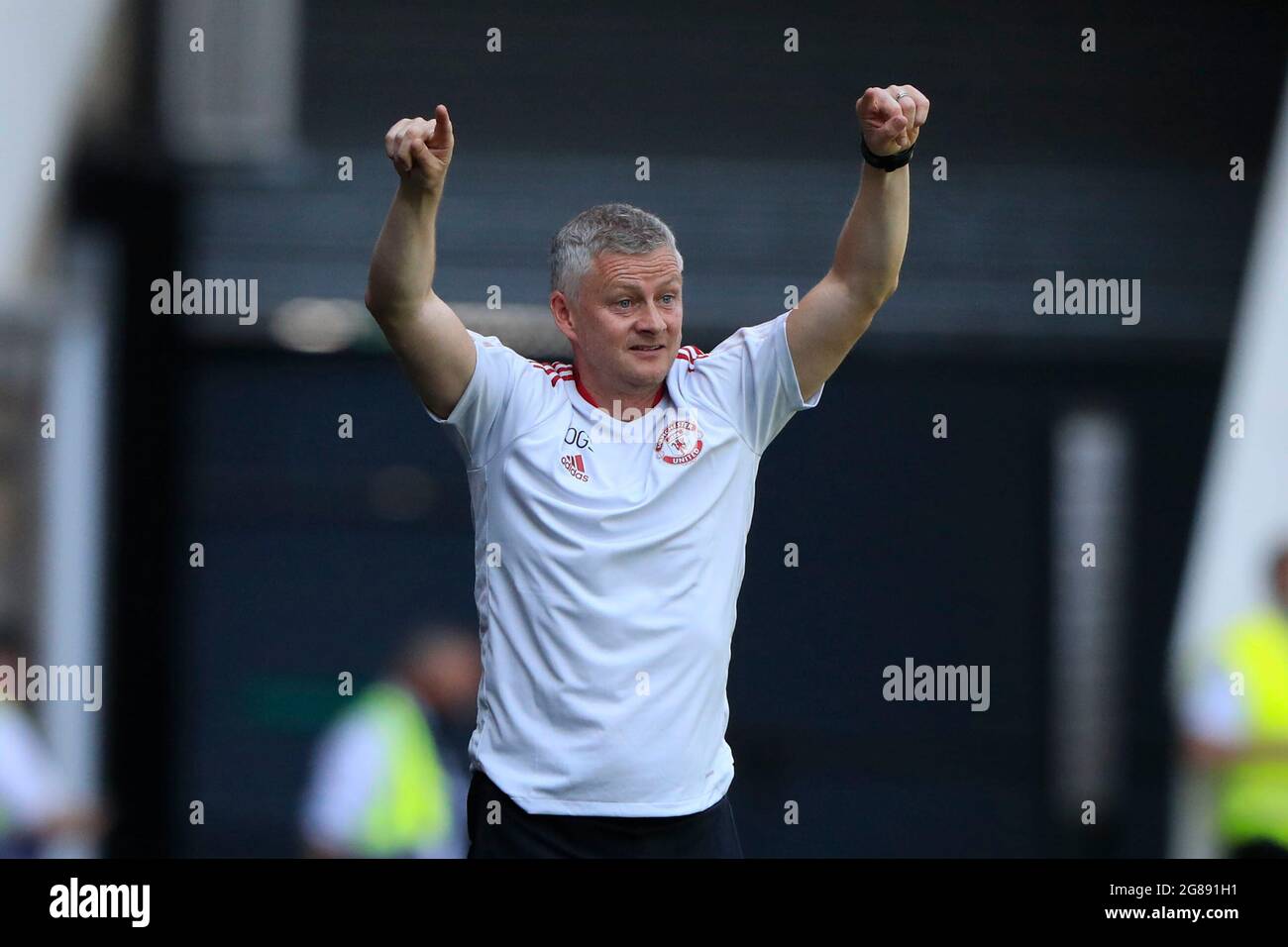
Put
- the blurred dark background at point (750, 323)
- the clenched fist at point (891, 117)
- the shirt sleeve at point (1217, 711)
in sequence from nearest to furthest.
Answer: the clenched fist at point (891, 117), the shirt sleeve at point (1217, 711), the blurred dark background at point (750, 323)

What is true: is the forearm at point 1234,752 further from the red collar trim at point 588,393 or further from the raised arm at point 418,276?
the raised arm at point 418,276

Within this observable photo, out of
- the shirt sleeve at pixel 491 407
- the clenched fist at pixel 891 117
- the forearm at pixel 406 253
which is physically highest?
the clenched fist at pixel 891 117

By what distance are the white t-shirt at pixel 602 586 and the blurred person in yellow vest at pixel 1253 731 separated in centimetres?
390

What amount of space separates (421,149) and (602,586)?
0.82 m

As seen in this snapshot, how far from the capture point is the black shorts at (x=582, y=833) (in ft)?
10.5

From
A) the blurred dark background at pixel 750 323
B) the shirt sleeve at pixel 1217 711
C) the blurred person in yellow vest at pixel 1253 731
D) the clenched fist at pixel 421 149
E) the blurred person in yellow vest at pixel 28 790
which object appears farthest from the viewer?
the blurred dark background at pixel 750 323

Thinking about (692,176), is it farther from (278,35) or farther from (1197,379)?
(1197,379)

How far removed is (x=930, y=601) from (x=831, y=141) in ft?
6.83

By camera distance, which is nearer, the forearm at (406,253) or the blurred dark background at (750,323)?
the forearm at (406,253)

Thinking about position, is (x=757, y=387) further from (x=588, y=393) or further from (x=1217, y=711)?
(x=1217, y=711)

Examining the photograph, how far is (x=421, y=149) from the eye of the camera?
3133mm

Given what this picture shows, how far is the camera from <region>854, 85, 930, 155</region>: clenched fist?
3.25 metres

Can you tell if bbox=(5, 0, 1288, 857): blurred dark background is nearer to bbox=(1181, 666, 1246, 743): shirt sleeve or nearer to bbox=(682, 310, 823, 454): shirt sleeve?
bbox=(1181, 666, 1246, 743): shirt sleeve

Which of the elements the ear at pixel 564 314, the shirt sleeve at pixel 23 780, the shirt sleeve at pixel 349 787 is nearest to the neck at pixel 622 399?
the ear at pixel 564 314
